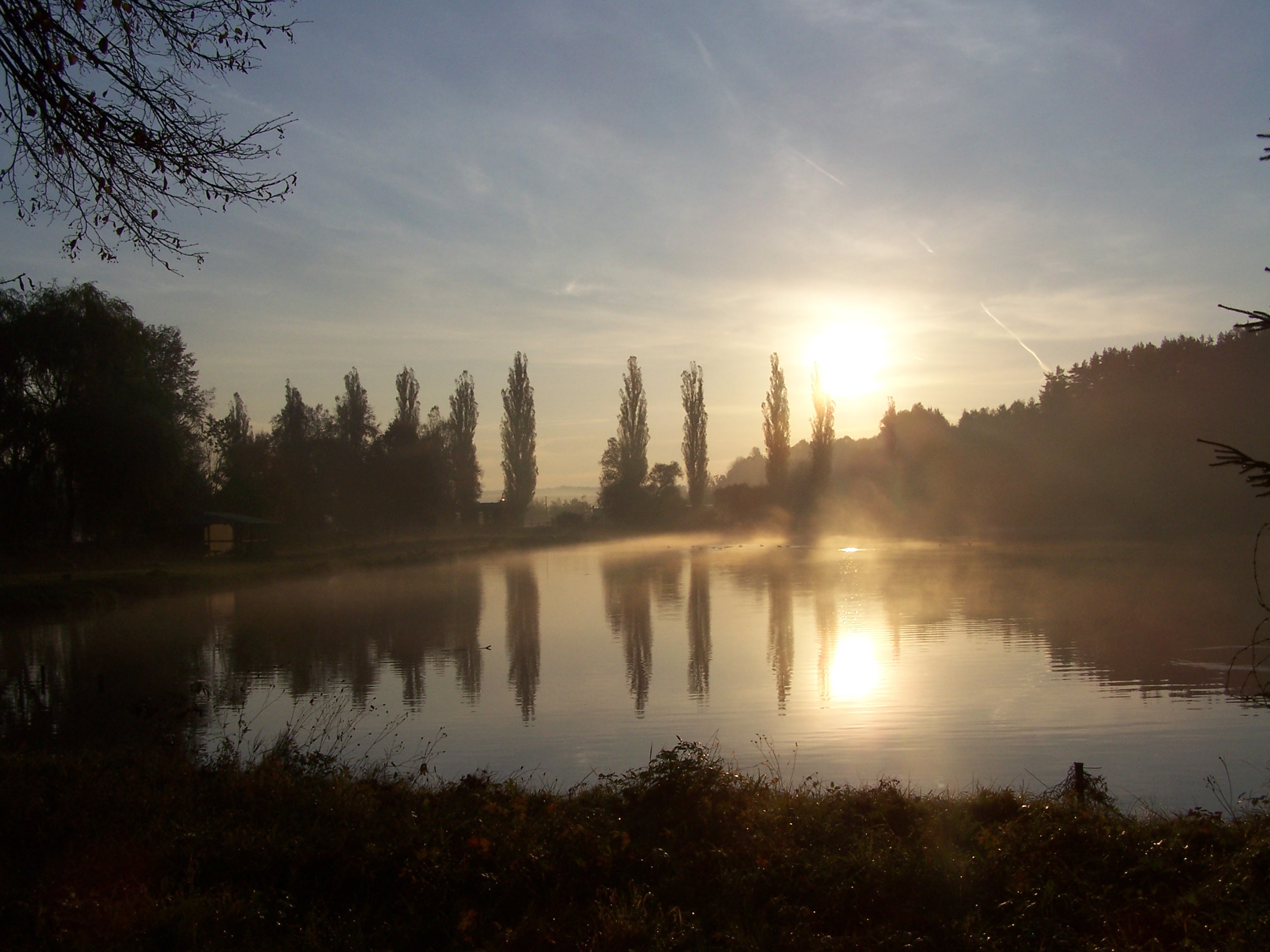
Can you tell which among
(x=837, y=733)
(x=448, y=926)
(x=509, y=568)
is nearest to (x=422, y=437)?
(x=509, y=568)

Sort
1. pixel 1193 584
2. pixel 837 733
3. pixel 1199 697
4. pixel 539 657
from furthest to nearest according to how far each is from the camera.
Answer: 1. pixel 1193 584
2. pixel 539 657
3. pixel 1199 697
4. pixel 837 733

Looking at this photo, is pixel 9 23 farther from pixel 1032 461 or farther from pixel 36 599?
pixel 1032 461

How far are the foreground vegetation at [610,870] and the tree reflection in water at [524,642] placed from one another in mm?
6087

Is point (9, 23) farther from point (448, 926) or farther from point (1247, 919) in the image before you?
point (1247, 919)

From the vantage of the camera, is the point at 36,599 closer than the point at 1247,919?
No

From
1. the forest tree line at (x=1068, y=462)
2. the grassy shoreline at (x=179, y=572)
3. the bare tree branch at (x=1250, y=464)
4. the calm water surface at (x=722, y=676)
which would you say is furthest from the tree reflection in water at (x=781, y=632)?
the forest tree line at (x=1068, y=462)

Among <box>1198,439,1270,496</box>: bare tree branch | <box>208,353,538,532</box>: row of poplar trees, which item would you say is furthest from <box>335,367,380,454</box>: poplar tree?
<box>1198,439,1270,496</box>: bare tree branch

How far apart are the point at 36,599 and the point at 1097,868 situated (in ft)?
79.7

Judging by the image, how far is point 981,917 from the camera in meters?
4.58

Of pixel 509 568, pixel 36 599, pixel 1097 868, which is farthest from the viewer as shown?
pixel 509 568

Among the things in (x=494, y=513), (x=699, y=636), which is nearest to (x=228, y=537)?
(x=699, y=636)

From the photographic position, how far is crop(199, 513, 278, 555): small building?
38906mm

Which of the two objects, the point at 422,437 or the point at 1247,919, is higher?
the point at 422,437

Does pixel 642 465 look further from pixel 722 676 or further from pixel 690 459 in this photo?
→ pixel 722 676
